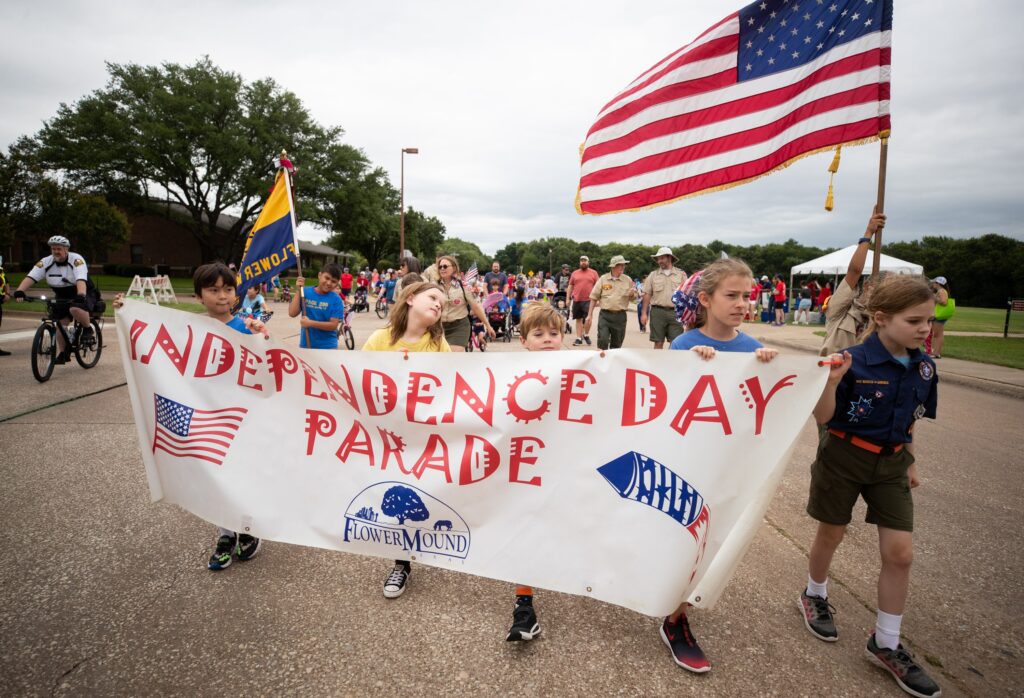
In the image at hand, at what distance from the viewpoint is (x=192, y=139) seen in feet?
118

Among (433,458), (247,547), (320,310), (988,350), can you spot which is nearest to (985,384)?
(988,350)

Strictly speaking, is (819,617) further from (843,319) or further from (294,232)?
(294,232)

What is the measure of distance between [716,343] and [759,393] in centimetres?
35

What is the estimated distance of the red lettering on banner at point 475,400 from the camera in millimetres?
2494

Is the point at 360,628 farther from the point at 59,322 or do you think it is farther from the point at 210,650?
the point at 59,322

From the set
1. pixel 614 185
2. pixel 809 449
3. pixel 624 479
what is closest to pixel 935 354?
pixel 809 449

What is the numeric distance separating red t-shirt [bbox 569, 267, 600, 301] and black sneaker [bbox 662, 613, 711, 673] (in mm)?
9923

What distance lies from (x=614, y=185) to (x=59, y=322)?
7.49 metres

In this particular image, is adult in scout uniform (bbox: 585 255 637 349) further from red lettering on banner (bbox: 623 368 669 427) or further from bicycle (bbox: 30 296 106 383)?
bicycle (bbox: 30 296 106 383)

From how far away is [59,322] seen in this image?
6918mm

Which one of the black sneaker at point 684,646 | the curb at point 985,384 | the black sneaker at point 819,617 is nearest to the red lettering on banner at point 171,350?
the black sneaker at point 684,646

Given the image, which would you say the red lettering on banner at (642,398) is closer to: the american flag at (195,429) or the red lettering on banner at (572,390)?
the red lettering on banner at (572,390)

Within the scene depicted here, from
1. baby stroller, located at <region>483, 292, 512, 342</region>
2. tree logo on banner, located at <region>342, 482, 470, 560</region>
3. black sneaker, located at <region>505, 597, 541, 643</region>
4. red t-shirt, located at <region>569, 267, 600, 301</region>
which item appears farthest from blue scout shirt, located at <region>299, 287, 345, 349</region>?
baby stroller, located at <region>483, 292, 512, 342</region>

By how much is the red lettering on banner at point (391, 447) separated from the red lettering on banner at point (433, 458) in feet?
0.29
